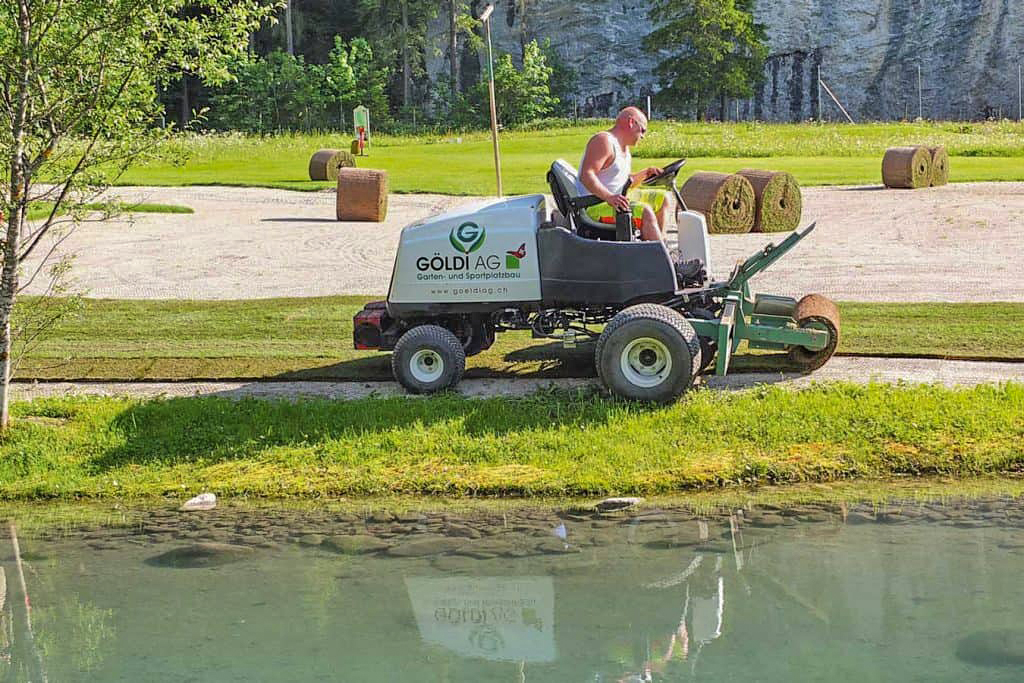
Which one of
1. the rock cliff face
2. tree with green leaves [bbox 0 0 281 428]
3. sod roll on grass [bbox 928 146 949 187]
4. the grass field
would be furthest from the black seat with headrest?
the rock cliff face

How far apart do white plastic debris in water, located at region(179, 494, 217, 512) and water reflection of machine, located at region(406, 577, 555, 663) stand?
2.37m

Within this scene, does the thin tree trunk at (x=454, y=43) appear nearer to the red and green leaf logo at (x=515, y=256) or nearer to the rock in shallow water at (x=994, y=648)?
the red and green leaf logo at (x=515, y=256)

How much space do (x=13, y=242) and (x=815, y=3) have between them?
5722 centimetres

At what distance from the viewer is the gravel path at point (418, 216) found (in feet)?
56.2

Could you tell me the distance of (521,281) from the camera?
1088cm

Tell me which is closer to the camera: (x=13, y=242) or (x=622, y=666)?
(x=622, y=666)

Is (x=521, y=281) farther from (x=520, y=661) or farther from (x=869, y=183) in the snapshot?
(x=869, y=183)

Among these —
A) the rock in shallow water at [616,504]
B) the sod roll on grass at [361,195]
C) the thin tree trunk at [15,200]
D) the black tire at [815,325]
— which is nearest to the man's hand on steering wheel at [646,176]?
the black tire at [815,325]

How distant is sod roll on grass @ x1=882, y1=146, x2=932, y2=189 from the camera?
2762 cm

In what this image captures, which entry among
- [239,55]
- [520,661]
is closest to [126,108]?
[239,55]

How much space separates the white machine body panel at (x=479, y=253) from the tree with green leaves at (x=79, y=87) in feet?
7.06

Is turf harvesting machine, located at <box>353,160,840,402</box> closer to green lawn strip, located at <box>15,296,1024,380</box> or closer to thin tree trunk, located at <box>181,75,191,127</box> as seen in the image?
green lawn strip, located at <box>15,296,1024,380</box>

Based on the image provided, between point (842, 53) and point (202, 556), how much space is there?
57.8 meters

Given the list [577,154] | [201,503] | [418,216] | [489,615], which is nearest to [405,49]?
[577,154]
